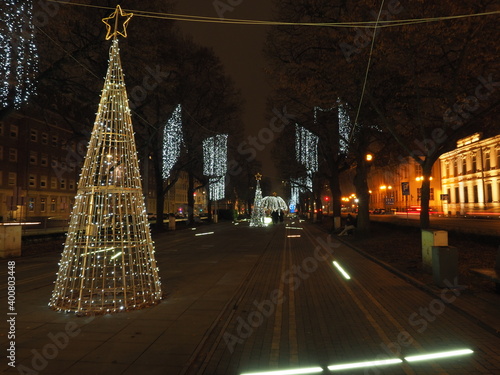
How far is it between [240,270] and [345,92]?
33.4 feet

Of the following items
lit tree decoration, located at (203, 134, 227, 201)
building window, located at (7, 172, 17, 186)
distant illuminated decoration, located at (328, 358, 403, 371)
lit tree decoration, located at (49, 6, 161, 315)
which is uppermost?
lit tree decoration, located at (203, 134, 227, 201)

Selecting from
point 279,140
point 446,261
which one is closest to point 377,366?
point 446,261

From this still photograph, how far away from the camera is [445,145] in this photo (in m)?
15.7

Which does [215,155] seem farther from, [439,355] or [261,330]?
[439,355]

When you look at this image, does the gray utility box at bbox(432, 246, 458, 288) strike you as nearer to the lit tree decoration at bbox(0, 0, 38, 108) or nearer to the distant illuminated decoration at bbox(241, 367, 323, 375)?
the distant illuminated decoration at bbox(241, 367, 323, 375)

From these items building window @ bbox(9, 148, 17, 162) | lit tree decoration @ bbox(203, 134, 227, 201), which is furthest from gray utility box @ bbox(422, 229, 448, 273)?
building window @ bbox(9, 148, 17, 162)

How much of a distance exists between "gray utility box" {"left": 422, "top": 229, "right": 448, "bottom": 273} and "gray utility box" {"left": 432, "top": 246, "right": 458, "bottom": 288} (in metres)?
1.10

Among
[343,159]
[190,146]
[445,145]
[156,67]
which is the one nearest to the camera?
[445,145]

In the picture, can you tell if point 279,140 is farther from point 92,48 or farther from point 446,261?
point 446,261

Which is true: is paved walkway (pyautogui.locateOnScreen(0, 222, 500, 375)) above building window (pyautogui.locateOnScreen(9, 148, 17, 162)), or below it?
below

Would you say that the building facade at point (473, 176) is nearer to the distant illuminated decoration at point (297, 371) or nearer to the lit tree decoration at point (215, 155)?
the lit tree decoration at point (215, 155)

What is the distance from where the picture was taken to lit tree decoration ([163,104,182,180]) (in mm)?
31844

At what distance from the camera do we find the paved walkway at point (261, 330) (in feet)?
16.1

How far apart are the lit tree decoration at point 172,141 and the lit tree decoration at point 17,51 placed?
52.1 ft
